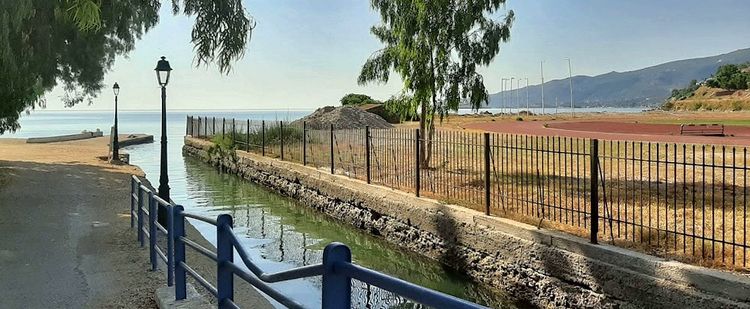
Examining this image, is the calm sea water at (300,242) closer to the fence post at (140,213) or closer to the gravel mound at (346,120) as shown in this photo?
the fence post at (140,213)

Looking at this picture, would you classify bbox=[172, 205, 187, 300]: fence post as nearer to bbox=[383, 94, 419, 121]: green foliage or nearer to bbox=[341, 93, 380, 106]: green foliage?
bbox=[383, 94, 419, 121]: green foliage

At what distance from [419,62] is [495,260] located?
9.01 meters

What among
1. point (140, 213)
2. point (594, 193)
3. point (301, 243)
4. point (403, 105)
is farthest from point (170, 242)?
point (403, 105)

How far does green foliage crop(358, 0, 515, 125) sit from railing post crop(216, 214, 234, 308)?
1331 centimetres

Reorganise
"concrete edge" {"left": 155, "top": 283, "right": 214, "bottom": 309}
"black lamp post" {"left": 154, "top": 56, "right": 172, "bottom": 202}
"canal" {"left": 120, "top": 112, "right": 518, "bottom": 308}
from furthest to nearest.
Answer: "black lamp post" {"left": 154, "top": 56, "right": 172, "bottom": 202} < "canal" {"left": 120, "top": 112, "right": 518, "bottom": 308} < "concrete edge" {"left": 155, "top": 283, "right": 214, "bottom": 309}

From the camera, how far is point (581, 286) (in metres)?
7.72

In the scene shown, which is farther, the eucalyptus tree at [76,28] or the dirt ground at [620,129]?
the dirt ground at [620,129]

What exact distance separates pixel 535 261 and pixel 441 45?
9.96m

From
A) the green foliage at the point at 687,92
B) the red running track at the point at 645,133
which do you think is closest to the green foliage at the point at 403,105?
the red running track at the point at 645,133

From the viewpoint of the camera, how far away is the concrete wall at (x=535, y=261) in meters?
6.36

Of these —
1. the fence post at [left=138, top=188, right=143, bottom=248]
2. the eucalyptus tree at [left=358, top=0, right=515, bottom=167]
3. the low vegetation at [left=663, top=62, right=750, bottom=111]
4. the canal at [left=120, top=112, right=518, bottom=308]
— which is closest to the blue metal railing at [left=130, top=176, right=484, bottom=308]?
the canal at [left=120, top=112, right=518, bottom=308]

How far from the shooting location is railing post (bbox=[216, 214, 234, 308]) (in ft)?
14.8

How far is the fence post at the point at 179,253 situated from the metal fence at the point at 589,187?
498 cm

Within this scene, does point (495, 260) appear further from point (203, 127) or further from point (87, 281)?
point (203, 127)
